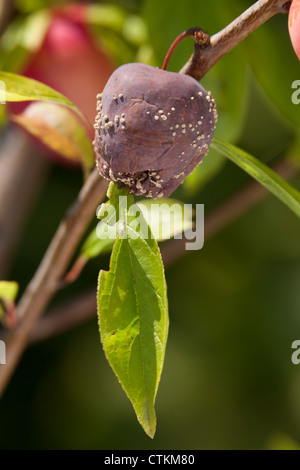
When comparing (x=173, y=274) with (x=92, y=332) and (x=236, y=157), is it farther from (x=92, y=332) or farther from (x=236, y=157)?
(x=236, y=157)

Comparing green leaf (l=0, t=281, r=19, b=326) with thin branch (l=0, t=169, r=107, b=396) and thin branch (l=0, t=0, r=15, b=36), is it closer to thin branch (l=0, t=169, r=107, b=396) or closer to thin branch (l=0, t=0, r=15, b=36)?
thin branch (l=0, t=169, r=107, b=396)

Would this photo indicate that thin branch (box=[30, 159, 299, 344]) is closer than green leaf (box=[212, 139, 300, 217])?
No

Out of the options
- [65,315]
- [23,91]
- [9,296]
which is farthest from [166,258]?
[23,91]

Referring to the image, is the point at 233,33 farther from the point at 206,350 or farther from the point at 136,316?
the point at 206,350

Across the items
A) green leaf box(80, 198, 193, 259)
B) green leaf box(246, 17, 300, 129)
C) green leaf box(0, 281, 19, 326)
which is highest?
green leaf box(246, 17, 300, 129)

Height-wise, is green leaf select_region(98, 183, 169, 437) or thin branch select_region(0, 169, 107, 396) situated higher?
thin branch select_region(0, 169, 107, 396)

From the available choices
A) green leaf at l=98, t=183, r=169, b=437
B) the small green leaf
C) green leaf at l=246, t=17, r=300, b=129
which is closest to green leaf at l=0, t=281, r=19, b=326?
the small green leaf

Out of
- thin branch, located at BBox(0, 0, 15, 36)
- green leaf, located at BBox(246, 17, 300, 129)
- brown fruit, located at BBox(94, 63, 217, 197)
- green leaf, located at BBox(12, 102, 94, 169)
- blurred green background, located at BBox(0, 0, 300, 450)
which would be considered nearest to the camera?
brown fruit, located at BBox(94, 63, 217, 197)
